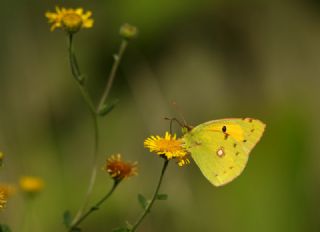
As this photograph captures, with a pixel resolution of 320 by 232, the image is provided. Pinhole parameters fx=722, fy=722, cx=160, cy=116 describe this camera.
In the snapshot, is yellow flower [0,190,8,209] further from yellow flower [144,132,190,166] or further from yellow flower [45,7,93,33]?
yellow flower [45,7,93,33]

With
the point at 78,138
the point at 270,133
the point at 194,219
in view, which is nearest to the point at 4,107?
the point at 78,138

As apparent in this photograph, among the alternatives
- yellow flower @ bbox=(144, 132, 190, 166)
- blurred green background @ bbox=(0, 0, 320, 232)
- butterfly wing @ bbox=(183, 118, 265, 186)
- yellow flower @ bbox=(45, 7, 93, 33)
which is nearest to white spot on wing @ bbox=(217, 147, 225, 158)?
butterfly wing @ bbox=(183, 118, 265, 186)

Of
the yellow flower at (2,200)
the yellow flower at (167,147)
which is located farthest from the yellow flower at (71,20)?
the yellow flower at (2,200)

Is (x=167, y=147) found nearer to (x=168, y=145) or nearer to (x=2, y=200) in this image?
(x=168, y=145)

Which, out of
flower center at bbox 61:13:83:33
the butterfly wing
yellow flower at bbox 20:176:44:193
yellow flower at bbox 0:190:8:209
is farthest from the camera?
yellow flower at bbox 20:176:44:193

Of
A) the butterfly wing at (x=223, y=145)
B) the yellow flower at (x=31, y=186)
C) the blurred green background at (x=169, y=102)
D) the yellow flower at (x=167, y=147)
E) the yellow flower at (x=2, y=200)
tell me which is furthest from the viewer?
the blurred green background at (x=169, y=102)

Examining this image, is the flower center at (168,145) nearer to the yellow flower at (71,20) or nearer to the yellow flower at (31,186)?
the yellow flower at (71,20)

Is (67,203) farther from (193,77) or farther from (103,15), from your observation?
(193,77)
